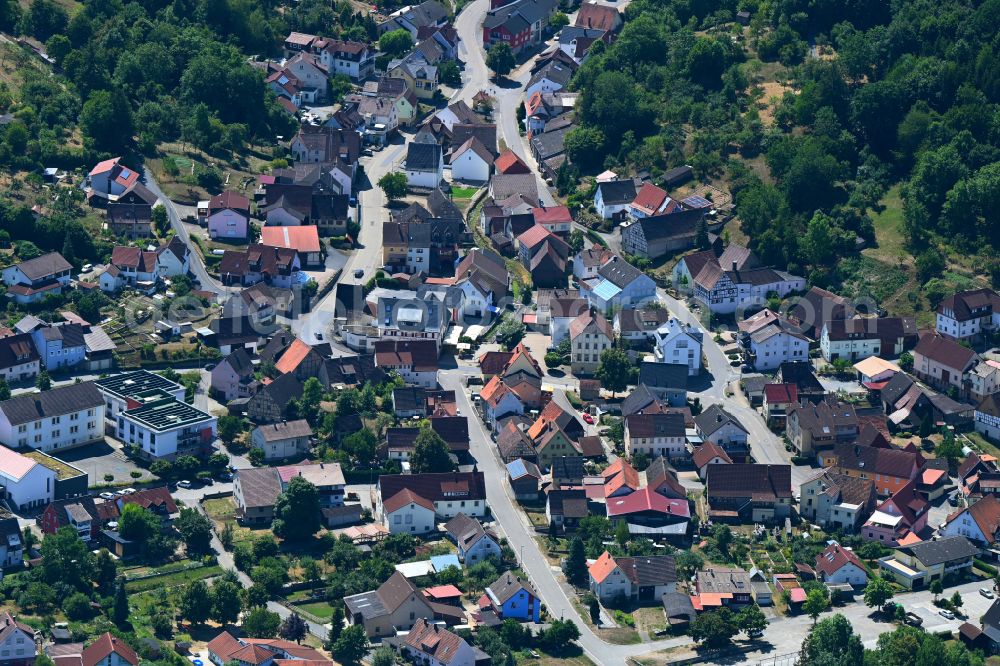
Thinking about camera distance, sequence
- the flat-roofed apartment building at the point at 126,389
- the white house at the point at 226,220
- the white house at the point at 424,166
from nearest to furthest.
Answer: the flat-roofed apartment building at the point at 126,389 → the white house at the point at 226,220 → the white house at the point at 424,166

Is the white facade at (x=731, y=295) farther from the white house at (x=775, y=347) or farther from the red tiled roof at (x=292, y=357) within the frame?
the red tiled roof at (x=292, y=357)

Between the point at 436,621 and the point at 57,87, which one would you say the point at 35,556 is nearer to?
the point at 436,621

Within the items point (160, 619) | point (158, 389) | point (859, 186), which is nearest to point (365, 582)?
point (160, 619)

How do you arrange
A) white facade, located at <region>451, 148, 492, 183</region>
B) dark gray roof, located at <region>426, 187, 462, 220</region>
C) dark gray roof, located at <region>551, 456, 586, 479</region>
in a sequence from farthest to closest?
white facade, located at <region>451, 148, 492, 183</region>, dark gray roof, located at <region>426, 187, 462, 220</region>, dark gray roof, located at <region>551, 456, 586, 479</region>

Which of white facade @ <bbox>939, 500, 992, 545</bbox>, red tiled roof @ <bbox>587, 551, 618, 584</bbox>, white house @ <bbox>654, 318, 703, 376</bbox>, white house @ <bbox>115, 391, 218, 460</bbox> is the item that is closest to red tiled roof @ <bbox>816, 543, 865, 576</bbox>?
white facade @ <bbox>939, 500, 992, 545</bbox>

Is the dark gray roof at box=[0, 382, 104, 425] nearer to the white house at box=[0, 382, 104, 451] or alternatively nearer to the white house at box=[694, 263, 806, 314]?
the white house at box=[0, 382, 104, 451]

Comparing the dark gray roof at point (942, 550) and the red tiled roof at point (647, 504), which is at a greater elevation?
the red tiled roof at point (647, 504)

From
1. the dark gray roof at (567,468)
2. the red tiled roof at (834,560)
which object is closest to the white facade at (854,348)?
the dark gray roof at (567,468)
